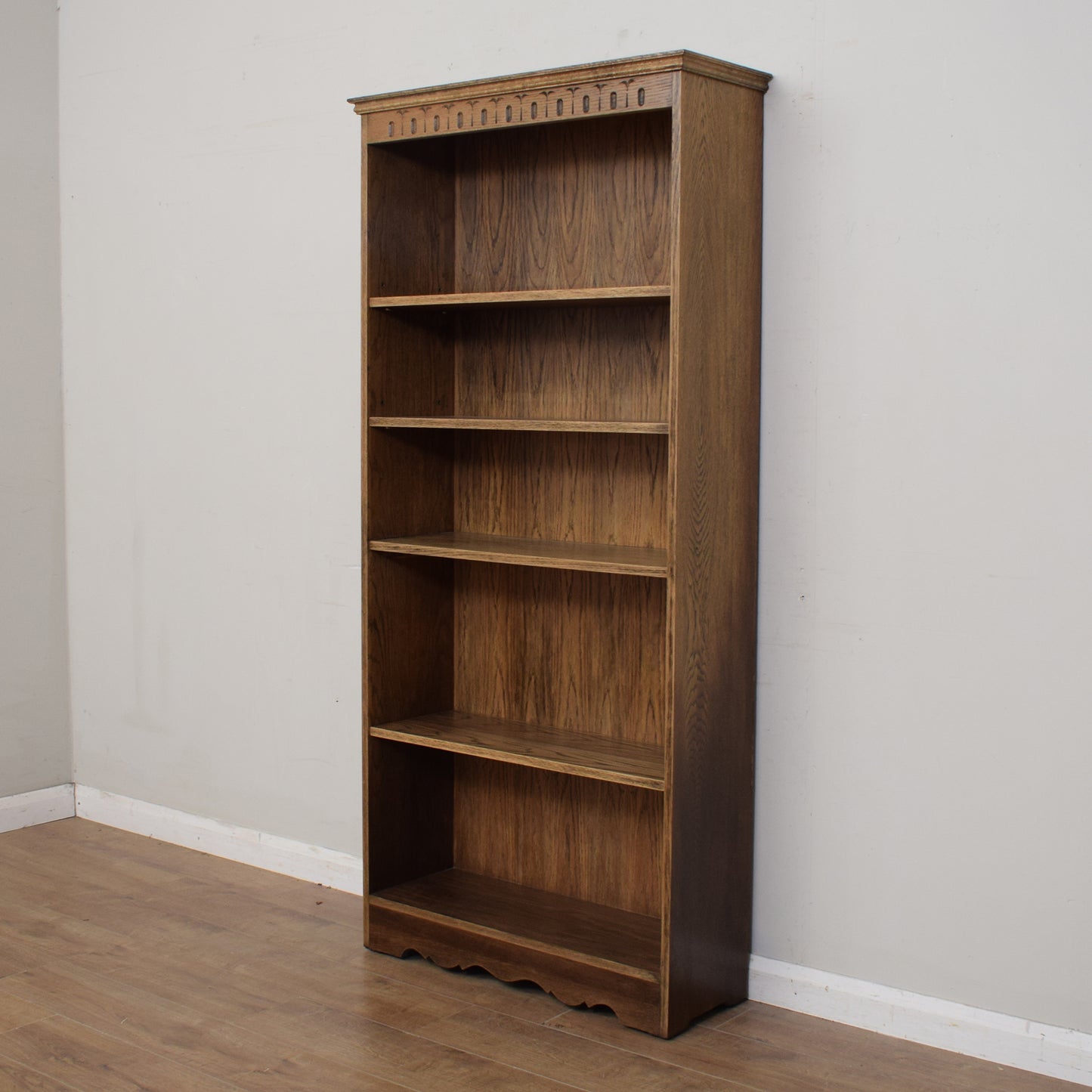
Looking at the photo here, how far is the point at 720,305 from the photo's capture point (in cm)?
288

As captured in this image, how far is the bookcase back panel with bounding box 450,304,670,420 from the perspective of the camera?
3199mm

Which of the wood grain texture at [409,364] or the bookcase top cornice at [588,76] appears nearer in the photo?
the bookcase top cornice at [588,76]

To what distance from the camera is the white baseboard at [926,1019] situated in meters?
2.74

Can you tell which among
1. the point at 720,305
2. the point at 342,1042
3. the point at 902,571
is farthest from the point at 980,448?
the point at 342,1042

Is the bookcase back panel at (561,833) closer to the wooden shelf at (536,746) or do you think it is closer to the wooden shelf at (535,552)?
the wooden shelf at (536,746)

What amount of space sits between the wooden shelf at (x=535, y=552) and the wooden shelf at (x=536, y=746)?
0.44m

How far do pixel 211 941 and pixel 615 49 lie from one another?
8.42 feet

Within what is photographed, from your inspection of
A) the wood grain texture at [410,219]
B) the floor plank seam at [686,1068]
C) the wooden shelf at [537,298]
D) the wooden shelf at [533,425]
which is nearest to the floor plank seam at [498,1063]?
the floor plank seam at [686,1068]

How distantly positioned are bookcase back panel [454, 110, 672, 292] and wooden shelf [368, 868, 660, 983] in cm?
161

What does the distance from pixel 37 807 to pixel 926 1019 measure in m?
3.13

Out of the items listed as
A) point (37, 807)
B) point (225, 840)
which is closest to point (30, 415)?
point (37, 807)

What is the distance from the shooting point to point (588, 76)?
284 cm

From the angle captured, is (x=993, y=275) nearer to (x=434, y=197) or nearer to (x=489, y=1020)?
(x=434, y=197)

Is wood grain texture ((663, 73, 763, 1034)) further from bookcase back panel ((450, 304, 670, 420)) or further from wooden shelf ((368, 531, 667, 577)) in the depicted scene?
bookcase back panel ((450, 304, 670, 420))
